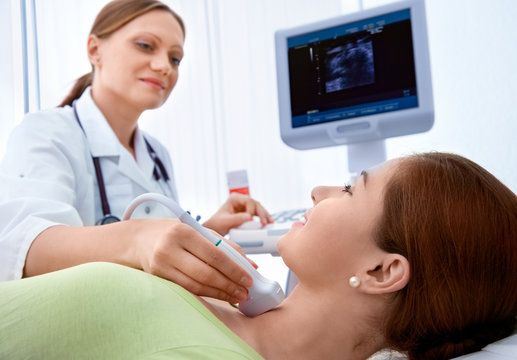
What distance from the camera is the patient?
A: 485 millimetres

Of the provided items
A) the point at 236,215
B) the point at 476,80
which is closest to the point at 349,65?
the point at 476,80

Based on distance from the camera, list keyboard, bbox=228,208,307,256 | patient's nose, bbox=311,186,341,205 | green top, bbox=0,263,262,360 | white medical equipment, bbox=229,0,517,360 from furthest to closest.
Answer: white medical equipment, bbox=229,0,517,360
keyboard, bbox=228,208,307,256
patient's nose, bbox=311,186,341,205
green top, bbox=0,263,262,360

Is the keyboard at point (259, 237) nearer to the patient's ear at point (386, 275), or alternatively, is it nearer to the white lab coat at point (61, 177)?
the white lab coat at point (61, 177)

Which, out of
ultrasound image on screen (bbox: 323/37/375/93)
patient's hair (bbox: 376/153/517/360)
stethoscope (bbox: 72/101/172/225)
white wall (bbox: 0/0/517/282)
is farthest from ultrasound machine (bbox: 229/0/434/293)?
white wall (bbox: 0/0/517/282)

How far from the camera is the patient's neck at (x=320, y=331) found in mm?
675

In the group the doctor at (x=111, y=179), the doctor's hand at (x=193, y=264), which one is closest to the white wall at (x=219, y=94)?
the doctor at (x=111, y=179)

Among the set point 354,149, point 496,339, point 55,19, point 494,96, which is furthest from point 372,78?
point 55,19

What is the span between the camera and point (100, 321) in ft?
1.63

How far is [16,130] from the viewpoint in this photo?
44.7 inches

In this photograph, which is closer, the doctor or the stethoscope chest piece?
the doctor

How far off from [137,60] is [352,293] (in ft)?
3.53

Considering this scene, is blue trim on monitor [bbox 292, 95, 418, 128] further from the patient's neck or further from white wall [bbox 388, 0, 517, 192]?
the patient's neck

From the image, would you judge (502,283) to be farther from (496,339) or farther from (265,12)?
(265,12)

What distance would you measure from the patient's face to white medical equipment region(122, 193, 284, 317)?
56mm
